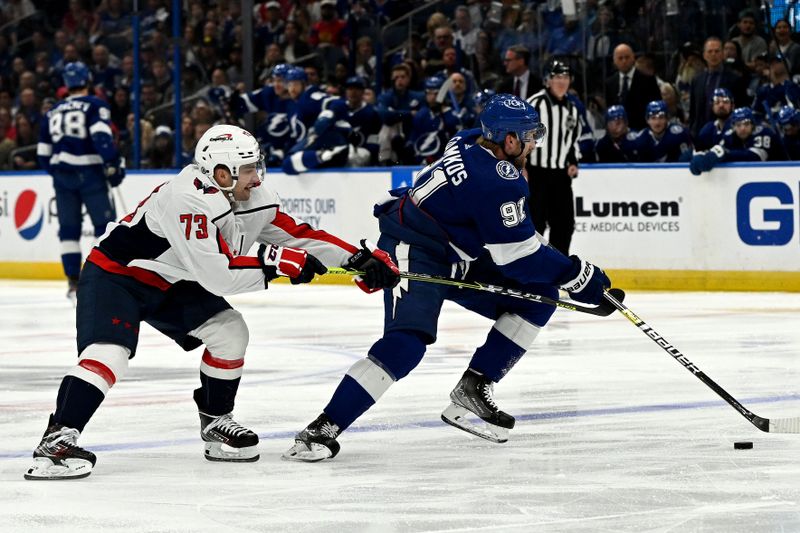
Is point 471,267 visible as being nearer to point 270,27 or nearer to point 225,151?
point 225,151

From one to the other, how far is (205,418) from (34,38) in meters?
12.5

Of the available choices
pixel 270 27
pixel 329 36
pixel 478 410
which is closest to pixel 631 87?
pixel 329 36

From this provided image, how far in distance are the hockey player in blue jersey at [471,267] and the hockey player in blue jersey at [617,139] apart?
6703mm

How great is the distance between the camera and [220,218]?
4.49m

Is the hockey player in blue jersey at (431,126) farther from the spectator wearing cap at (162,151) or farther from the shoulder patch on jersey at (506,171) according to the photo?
the shoulder patch on jersey at (506,171)

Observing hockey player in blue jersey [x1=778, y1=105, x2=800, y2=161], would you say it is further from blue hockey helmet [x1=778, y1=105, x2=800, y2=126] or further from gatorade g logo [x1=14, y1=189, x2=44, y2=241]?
gatorade g logo [x1=14, y1=189, x2=44, y2=241]

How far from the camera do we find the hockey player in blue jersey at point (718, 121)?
1124 cm

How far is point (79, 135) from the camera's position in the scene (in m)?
11.0

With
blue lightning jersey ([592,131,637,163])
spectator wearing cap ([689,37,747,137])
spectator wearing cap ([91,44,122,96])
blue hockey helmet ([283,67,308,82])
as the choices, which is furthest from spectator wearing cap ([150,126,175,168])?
spectator wearing cap ([689,37,747,137])

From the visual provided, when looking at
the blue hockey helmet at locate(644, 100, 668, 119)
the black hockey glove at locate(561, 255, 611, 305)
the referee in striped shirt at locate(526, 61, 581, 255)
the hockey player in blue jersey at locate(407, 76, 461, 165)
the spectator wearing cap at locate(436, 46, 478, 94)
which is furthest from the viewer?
the spectator wearing cap at locate(436, 46, 478, 94)

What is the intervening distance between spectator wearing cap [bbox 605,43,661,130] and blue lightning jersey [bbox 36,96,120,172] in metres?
3.70

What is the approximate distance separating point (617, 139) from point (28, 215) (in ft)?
18.3

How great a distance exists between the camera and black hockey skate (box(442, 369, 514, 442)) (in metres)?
5.02

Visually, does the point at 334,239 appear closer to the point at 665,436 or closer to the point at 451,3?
the point at 665,436
